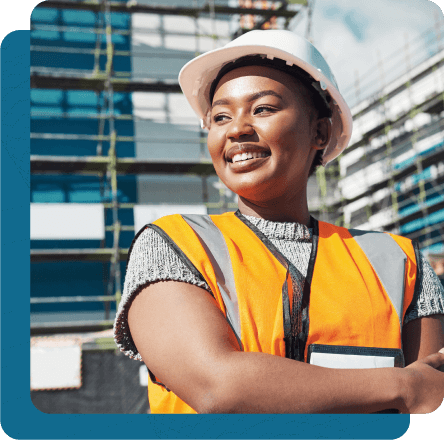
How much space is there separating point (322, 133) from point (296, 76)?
0.36ft

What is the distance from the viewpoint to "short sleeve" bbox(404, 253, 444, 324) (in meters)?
0.64

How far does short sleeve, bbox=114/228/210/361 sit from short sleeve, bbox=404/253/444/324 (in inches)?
10.3

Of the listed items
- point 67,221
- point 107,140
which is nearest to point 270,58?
point 67,221

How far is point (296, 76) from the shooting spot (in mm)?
665

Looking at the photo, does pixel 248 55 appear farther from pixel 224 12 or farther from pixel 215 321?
pixel 224 12

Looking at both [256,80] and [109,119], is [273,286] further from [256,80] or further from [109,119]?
[109,119]

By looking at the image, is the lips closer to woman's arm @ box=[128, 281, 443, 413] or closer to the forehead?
the forehead

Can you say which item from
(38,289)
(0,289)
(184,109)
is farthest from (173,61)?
(0,289)

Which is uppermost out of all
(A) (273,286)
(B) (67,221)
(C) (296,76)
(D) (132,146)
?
(D) (132,146)

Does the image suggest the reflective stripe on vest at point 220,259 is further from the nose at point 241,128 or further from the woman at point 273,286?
the nose at point 241,128

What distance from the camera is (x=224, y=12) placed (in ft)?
23.6

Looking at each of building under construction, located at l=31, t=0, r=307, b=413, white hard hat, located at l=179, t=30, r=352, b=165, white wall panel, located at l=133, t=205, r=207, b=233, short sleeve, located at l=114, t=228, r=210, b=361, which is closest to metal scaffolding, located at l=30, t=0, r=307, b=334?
building under construction, located at l=31, t=0, r=307, b=413

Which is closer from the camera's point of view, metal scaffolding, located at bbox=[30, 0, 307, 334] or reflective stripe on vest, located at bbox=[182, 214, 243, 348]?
reflective stripe on vest, located at bbox=[182, 214, 243, 348]

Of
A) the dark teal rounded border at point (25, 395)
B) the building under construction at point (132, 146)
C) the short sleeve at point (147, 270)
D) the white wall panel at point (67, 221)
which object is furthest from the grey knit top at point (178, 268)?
the white wall panel at point (67, 221)
